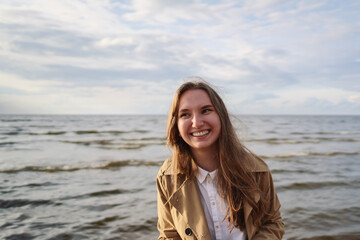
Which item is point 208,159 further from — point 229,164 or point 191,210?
point 191,210

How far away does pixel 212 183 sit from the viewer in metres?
2.64

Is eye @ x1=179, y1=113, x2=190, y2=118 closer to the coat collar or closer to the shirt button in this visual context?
the coat collar

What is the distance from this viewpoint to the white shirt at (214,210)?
2559mm

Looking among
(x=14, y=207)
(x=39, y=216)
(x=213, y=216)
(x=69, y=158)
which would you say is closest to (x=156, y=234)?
(x=39, y=216)

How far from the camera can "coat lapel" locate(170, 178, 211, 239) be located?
2.48 metres

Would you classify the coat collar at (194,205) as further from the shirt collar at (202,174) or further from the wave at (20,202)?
A: the wave at (20,202)

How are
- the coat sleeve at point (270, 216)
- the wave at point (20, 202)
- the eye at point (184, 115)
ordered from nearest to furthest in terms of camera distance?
1. the coat sleeve at point (270, 216)
2. the eye at point (184, 115)
3. the wave at point (20, 202)

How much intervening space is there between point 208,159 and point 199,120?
412 mm

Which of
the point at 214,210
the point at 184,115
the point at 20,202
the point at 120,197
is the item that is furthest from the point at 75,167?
the point at 214,210

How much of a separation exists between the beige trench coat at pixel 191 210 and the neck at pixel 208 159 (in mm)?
195

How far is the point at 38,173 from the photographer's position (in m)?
9.67

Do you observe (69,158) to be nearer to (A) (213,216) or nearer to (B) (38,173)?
(B) (38,173)

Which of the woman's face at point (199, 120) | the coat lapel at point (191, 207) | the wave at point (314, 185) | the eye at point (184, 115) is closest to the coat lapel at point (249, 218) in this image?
the coat lapel at point (191, 207)

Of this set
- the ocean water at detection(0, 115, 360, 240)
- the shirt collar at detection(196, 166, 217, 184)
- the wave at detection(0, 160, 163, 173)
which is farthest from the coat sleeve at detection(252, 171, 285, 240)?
the wave at detection(0, 160, 163, 173)
